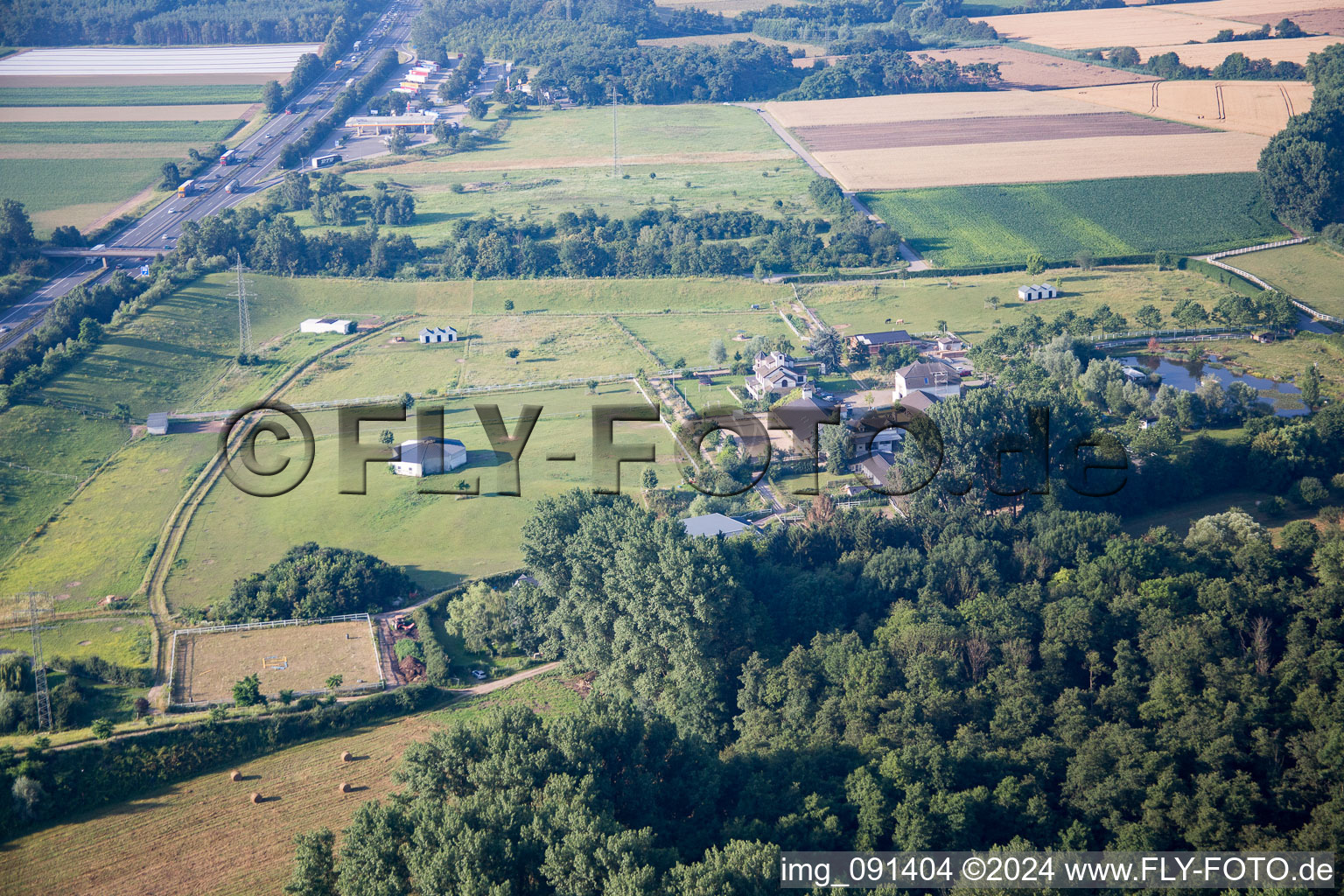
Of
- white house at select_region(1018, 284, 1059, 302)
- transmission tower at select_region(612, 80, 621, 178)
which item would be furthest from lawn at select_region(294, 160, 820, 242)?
white house at select_region(1018, 284, 1059, 302)

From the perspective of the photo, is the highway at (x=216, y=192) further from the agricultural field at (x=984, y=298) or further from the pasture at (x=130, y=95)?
the agricultural field at (x=984, y=298)

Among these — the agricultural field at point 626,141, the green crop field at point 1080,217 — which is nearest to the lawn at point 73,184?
the agricultural field at point 626,141

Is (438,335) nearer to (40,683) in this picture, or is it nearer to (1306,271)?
(40,683)

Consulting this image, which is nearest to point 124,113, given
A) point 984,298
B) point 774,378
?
point 774,378

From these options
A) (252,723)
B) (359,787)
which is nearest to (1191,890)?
(359,787)

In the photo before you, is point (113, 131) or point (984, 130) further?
point (113, 131)

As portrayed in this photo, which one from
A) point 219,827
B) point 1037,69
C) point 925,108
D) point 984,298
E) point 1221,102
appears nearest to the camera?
point 219,827
